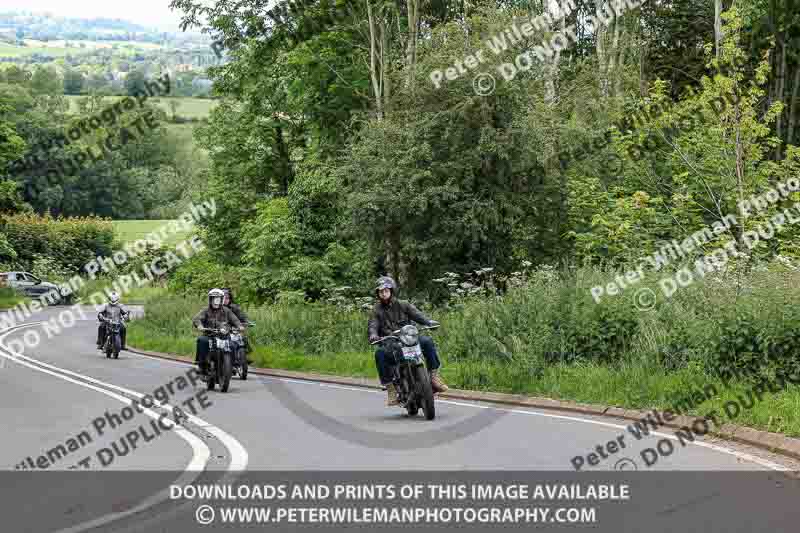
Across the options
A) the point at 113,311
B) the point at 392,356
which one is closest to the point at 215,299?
the point at 392,356

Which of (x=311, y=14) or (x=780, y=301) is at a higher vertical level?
(x=311, y=14)

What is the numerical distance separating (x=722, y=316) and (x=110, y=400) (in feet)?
32.5

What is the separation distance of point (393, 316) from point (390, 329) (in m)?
0.19

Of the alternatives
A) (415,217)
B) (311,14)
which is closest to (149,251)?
(311,14)

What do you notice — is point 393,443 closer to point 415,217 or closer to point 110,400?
point 110,400

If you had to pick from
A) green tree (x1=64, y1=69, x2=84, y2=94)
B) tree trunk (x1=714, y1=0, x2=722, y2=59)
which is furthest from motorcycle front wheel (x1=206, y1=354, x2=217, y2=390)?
green tree (x1=64, y1=69, x2=84, y2=94)

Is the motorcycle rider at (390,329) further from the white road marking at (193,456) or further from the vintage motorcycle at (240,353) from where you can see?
the vintage motorcycle at (240,353)

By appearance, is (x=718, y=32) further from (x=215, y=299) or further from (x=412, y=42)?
(x=215, y=299)

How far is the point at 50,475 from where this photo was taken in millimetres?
10289

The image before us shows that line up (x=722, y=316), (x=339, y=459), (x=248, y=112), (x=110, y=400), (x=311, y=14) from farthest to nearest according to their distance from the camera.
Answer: (x=248, y=112) → (x=311, y=14) → (x=110, y=400) → (x=722, y=316) → (x=339, y=459)

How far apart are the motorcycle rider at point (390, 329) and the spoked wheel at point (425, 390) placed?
41 centimetres

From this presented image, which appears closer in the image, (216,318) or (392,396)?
(392,396)

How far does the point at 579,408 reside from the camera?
49.8ft

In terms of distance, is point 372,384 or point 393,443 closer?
point 393,443
